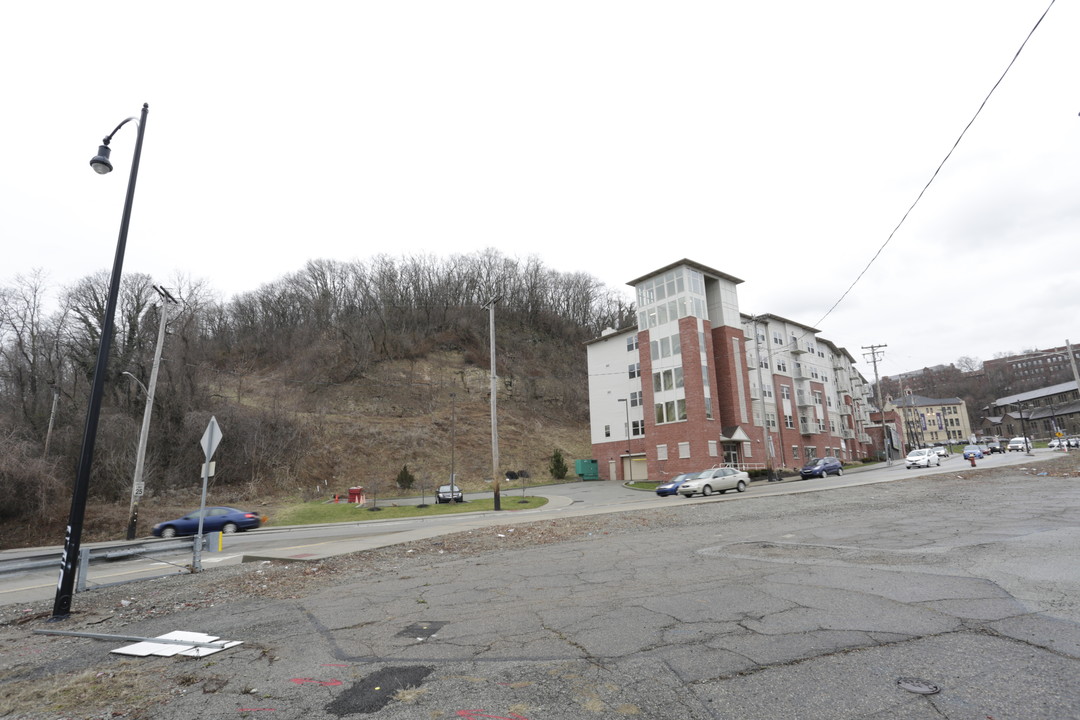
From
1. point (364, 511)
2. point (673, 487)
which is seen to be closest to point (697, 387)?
point (673, 487)

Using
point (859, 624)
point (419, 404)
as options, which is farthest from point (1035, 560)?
point (419, 404)

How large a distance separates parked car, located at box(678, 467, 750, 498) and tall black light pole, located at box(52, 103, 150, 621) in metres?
27.2

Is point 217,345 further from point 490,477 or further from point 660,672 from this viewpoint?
point 660,672

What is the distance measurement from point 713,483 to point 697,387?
667 inches

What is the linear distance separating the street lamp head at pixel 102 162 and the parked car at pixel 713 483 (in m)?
28.3

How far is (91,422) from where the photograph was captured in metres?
8.84

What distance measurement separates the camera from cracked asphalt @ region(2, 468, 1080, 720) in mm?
3723

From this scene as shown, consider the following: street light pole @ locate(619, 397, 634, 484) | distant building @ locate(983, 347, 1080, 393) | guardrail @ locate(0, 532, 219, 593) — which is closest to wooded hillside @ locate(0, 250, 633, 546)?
street light pole @ locate(619, 397, 634, 484)

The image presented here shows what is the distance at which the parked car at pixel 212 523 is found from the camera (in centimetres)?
2562

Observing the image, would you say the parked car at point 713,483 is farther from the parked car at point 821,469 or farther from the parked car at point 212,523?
the parked car at point 212,523

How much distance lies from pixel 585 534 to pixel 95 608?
9925 millimetres

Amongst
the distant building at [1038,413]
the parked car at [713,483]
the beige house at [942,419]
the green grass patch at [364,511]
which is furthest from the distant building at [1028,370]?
the green grass patch at [364,511]

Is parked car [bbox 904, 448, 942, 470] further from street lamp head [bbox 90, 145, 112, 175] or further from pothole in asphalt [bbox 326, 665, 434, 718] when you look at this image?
street lamp head [bbox 90, 145, 112, 175]

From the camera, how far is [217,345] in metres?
73.6
